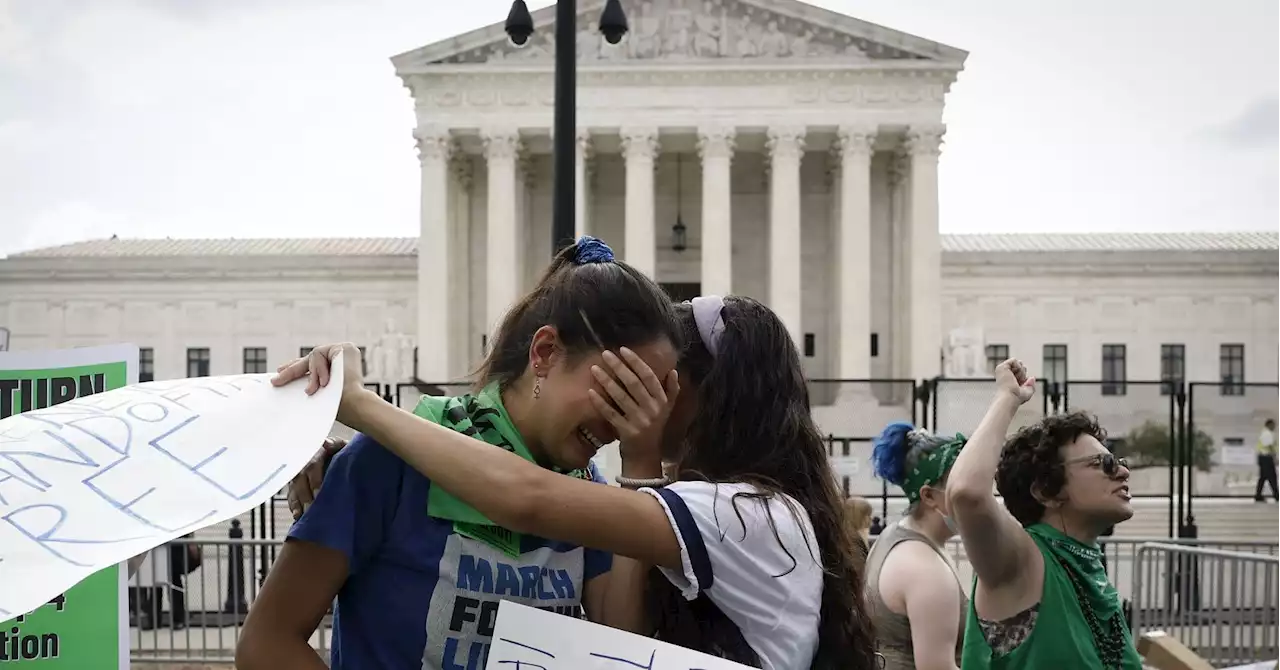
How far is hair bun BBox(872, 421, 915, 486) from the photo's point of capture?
424 cm

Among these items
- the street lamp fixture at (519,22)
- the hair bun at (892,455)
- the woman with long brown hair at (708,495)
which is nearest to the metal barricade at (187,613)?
the street lamp fixture at (519,22)

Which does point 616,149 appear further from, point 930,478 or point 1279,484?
point 930,478

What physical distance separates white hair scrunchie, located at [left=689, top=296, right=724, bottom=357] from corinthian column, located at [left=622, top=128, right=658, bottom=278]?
125 ft

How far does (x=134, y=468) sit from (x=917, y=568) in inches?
104

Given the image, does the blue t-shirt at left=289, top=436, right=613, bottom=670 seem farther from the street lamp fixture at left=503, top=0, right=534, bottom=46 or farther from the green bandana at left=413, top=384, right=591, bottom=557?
Result: the street lamp fixture at left=503, top=0, right=534, bottom=46

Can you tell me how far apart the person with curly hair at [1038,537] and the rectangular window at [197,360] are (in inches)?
1896

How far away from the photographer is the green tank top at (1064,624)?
3270 mm

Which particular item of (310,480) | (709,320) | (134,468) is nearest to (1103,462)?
(709,320)

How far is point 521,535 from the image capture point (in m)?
1.93

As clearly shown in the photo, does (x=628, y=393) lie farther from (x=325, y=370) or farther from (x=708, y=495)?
(x=325, y=370)

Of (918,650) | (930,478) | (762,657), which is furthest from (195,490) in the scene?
(930,478)

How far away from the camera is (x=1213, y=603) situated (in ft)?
33.5

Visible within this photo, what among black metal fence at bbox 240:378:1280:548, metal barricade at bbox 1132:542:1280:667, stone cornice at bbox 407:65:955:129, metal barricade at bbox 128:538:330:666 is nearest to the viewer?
metal barricade at bbox 1132:542:1280:667

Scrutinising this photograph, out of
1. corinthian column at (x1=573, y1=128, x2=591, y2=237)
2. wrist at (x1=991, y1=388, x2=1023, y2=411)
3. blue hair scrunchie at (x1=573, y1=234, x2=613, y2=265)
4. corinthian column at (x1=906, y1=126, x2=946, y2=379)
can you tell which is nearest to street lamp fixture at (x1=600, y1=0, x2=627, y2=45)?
wrist at (x1=991, y1=388, x2=1023, y2=411)
